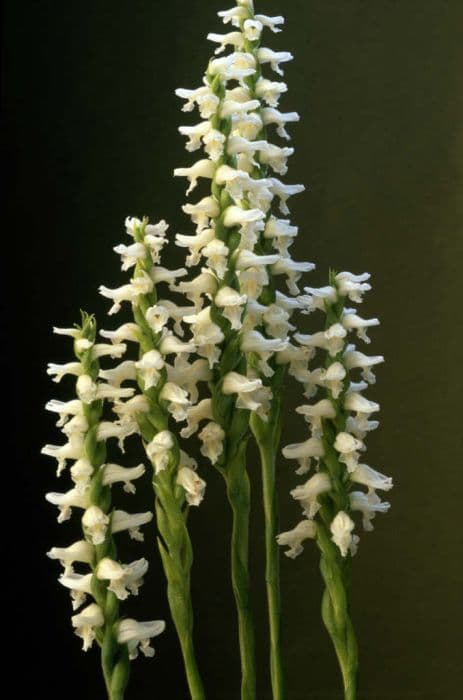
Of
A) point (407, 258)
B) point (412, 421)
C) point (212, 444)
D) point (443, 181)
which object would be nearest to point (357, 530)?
point (412, 421)

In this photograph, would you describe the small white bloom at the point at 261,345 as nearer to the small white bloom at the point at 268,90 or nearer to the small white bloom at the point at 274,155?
the small white bloom at the point at 274,155

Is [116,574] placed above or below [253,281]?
below

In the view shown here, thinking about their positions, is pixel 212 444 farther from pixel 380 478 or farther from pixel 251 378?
pixel 380 478

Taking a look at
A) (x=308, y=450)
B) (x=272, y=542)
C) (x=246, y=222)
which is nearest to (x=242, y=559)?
(x=272, y=542)

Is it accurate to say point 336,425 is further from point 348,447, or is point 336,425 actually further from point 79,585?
point 79,585

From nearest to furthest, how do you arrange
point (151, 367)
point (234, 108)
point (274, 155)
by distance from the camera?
point (151, 367), point (234, 108), point (274, 155)

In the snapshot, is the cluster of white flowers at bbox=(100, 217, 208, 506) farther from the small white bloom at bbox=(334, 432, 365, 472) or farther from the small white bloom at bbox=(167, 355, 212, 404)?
the small white bloom at bbox=(334, 432, 365, 472)

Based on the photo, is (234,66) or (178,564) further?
(234,66)
